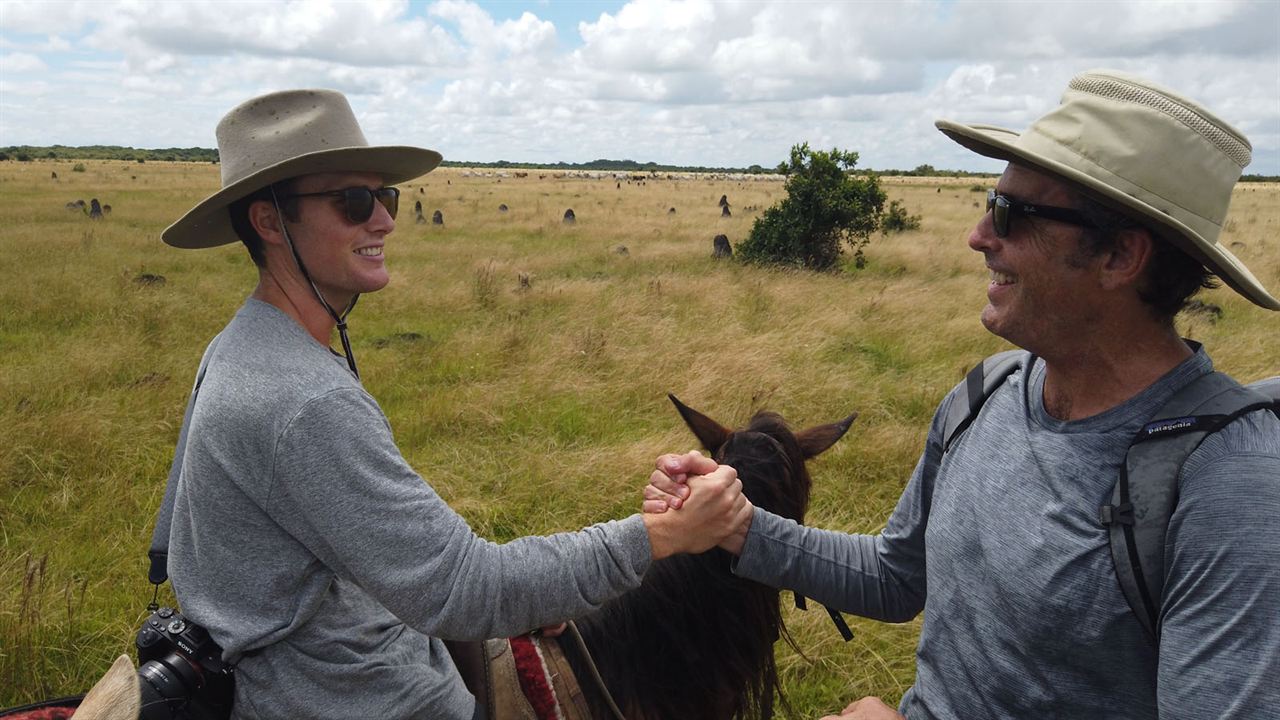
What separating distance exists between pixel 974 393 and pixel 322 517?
1.53 meters

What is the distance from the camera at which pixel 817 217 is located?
15.0 m

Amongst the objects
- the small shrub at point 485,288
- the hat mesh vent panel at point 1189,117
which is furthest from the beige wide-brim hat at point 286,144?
the small shrub at point 485,288

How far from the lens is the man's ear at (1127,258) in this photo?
1.60 meters

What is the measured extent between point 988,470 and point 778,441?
33.3 inches

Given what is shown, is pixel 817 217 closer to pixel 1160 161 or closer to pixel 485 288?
pixel 485 288

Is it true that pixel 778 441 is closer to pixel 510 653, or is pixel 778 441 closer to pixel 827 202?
pixel 510 653

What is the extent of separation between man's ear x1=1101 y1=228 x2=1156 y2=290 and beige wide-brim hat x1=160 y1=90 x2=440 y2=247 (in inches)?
69.0

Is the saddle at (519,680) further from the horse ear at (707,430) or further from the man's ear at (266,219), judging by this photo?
the man's ear at (266,219)

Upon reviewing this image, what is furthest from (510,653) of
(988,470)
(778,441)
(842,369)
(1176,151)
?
(842,369)

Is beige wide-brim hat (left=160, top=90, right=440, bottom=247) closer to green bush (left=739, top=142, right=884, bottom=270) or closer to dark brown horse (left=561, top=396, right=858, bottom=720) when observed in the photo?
dark brown horse (left=561, top=396, right=858, bottom=720)

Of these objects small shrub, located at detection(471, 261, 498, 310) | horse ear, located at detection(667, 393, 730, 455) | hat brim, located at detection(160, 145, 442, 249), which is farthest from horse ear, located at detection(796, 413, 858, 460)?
small shrub, located at detection(471, 261, 498, 310)

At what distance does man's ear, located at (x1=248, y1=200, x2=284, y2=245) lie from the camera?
79.0 inches

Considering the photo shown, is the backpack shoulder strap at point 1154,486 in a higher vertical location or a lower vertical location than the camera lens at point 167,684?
higher

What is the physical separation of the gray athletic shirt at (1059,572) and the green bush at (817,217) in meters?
12.8
